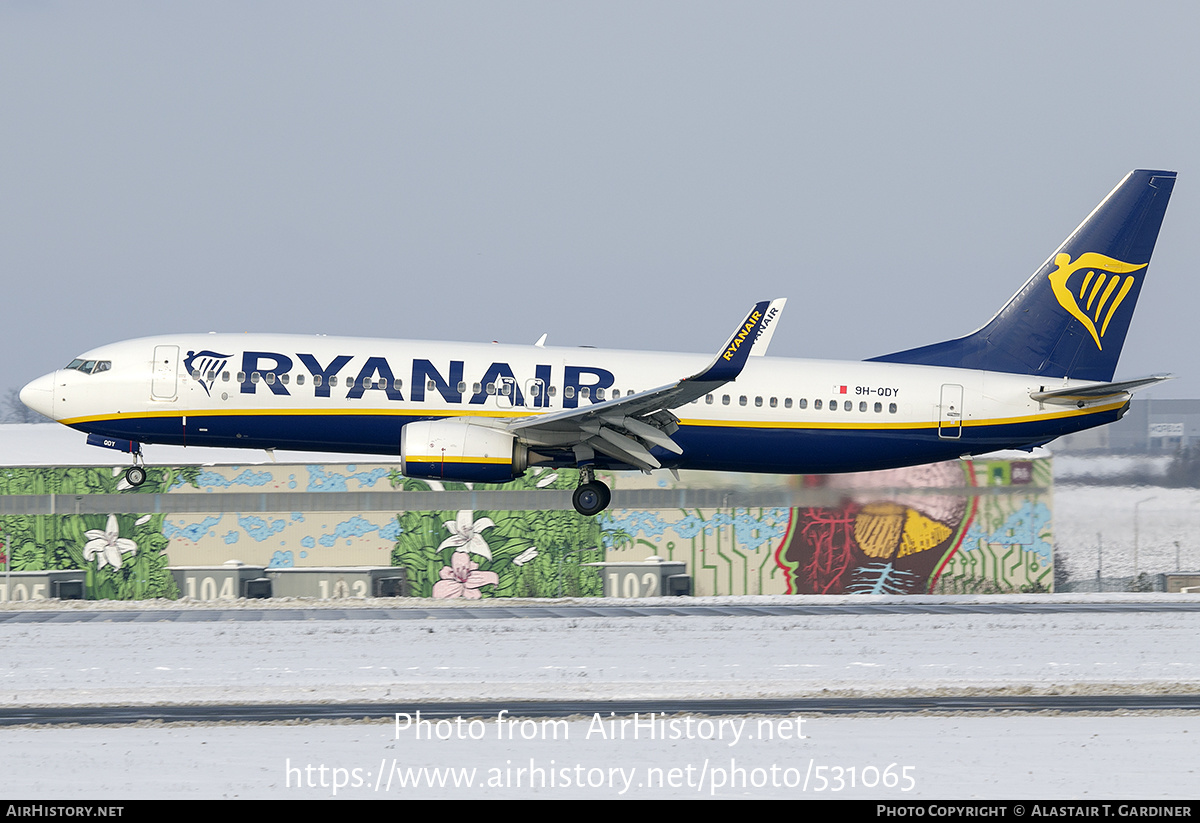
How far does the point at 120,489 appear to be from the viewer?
2157 inches

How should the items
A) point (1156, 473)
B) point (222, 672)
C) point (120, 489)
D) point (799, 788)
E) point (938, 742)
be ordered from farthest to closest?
1. point (120, 489)
2. point (1156, 473)
3. point (222, 672)
4. point (938, 742)
5. point (799, 788)

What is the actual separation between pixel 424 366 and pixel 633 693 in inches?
424

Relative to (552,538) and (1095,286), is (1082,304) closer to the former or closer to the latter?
(1095,286)

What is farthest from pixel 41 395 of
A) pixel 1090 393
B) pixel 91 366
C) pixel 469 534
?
pixel 1090 393

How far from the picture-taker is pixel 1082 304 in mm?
37375

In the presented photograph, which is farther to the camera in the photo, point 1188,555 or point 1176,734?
point 1188,555

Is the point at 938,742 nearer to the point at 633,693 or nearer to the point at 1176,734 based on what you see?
the point at 1176,734

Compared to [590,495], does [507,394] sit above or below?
above

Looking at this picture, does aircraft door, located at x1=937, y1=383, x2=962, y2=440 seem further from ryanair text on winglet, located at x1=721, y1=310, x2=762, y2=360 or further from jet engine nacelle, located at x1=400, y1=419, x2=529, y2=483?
jet engine nacelle, located at x1=400, y1=419, x2=529, y2=483

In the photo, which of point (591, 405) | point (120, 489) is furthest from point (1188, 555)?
point (120, 489)

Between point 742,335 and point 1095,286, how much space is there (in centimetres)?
1389

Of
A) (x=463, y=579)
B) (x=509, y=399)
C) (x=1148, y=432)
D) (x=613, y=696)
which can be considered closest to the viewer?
(x=613, y=696)

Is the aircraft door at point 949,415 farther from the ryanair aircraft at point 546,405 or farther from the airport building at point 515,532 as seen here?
the airport building at point 515,532

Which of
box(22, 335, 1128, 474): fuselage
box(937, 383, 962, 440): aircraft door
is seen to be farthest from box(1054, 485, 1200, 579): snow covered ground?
box(937, 383, 962, 440): aircraft door
